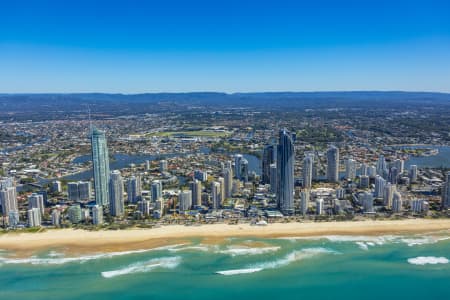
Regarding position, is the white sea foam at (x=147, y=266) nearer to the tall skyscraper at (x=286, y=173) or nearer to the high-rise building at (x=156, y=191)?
the high-rise building at (x=156, y=191)

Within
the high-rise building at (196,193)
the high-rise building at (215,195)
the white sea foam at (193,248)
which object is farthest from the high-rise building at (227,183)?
the white sea foam at (193,248)

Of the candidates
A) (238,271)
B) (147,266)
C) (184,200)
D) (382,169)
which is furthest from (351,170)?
(147,266)

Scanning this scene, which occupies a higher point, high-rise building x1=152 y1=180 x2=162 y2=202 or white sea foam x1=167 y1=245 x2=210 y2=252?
high-rise building x1=152 y1=180 x2=162 y2=202

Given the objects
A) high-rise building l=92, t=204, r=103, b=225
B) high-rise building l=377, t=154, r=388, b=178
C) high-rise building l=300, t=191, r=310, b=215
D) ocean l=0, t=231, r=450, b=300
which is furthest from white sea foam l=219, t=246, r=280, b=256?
high-rise building l=377, t=154, r=388, b=178

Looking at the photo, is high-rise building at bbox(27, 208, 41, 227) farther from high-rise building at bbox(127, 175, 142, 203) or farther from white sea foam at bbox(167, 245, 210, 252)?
white sea foam at bbox(167, 245, 210, 252)

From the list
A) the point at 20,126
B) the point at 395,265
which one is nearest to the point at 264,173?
the point at 395,265

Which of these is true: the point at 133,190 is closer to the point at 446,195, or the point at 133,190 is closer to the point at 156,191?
the point at 156,191
